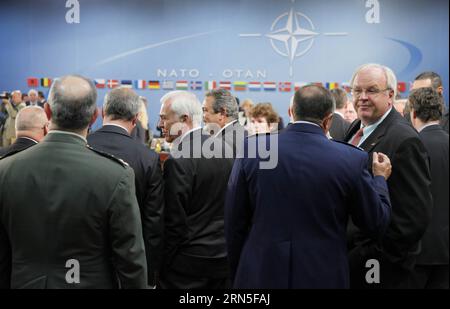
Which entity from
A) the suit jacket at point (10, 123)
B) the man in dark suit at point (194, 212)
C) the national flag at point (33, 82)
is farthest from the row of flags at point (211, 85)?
the man in dark suit at point (194, 212)

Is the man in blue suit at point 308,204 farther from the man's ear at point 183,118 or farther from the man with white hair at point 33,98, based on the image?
the man with white hair at point 33,98

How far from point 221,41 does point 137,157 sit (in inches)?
326

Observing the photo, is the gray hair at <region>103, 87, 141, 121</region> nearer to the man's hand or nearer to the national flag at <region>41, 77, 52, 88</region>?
the man's hand

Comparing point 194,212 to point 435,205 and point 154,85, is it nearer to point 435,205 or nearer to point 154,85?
point 435,205

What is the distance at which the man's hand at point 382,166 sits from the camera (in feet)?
7.70

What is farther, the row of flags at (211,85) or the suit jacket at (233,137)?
the row of flags at (211,85)

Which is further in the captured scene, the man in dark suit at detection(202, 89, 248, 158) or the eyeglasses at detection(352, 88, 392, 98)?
the man in dark suit at detection(202, 89, 248, 158)

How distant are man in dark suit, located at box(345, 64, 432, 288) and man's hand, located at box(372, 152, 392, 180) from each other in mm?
92

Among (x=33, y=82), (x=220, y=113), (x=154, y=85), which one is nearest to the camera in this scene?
(x=220, y=113)

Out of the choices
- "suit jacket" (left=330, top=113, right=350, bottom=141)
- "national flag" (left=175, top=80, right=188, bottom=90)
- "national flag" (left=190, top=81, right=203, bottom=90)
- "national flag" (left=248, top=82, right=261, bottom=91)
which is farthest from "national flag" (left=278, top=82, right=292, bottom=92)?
Result: "suit jacket" (left=330, top=113, right=350, bottom=141)

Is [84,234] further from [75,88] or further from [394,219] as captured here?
[394,219]

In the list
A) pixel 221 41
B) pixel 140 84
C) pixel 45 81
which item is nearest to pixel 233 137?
pixel 221 41

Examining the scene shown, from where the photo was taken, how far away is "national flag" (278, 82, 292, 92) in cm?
1055

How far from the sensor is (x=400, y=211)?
2428mm
